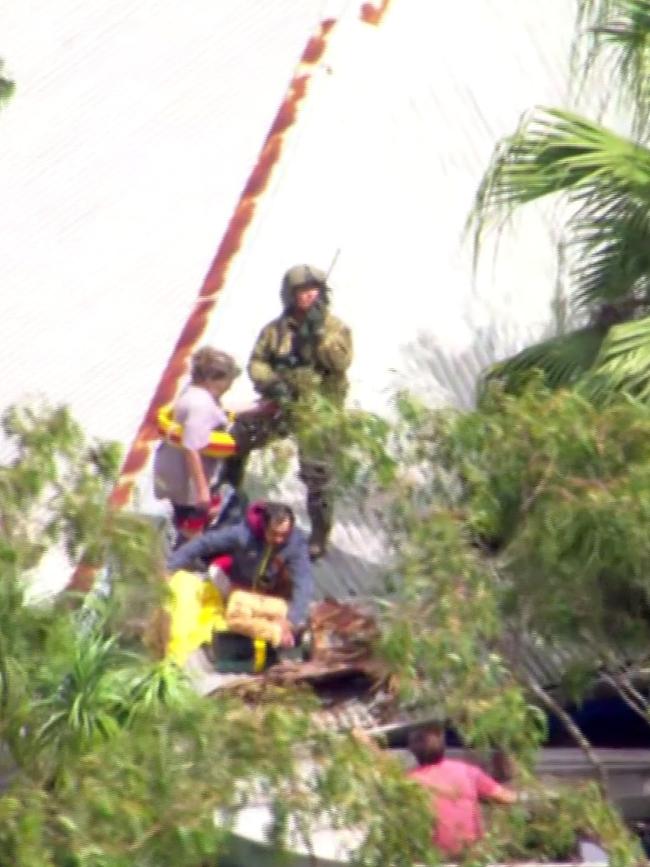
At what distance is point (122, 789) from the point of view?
11.5 metres

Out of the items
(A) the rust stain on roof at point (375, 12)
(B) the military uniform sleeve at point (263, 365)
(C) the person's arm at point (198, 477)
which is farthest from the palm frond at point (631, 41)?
(A) the rust stain on roof at point (375, 12)

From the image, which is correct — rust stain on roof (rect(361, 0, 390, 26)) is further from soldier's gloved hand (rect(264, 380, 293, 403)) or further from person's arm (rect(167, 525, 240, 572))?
person's arm (rect(167, 525, 240, 572))

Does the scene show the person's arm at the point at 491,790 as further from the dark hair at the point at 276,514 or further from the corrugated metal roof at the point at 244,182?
the corrugated metal roof at the point at 244,182

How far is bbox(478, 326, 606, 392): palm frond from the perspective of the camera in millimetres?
15047

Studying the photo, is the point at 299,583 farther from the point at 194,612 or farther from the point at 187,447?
the point at 187,447

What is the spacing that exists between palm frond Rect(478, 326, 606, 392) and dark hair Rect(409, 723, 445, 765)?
234 centimetres

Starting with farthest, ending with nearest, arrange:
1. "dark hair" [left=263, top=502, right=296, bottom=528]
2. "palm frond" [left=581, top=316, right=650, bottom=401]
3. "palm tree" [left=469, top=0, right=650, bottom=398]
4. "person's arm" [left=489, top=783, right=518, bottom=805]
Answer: "dark hair" [left=263, top=502, right=296, bottom=528]
"palm tree" [left=469, top=0, right=650, bottom=398]
"palm frond" [left=581, top=316, right=650, bottom=401]
"person's arm" [left=489, top=783, right=518, bottom=805]

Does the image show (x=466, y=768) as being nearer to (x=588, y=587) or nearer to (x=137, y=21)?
(x=588, y=587)

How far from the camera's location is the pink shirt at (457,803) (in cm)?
1213

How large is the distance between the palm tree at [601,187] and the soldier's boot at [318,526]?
107 cm

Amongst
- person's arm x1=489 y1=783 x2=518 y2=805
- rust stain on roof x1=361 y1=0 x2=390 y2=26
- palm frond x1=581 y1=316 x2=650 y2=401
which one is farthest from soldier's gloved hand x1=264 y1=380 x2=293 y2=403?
rust stain on roof x1=361 y1=0 x2=390 y2=26

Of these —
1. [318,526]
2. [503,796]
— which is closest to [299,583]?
[318,526]

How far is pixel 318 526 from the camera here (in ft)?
51.0

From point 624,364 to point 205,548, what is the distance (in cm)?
226
